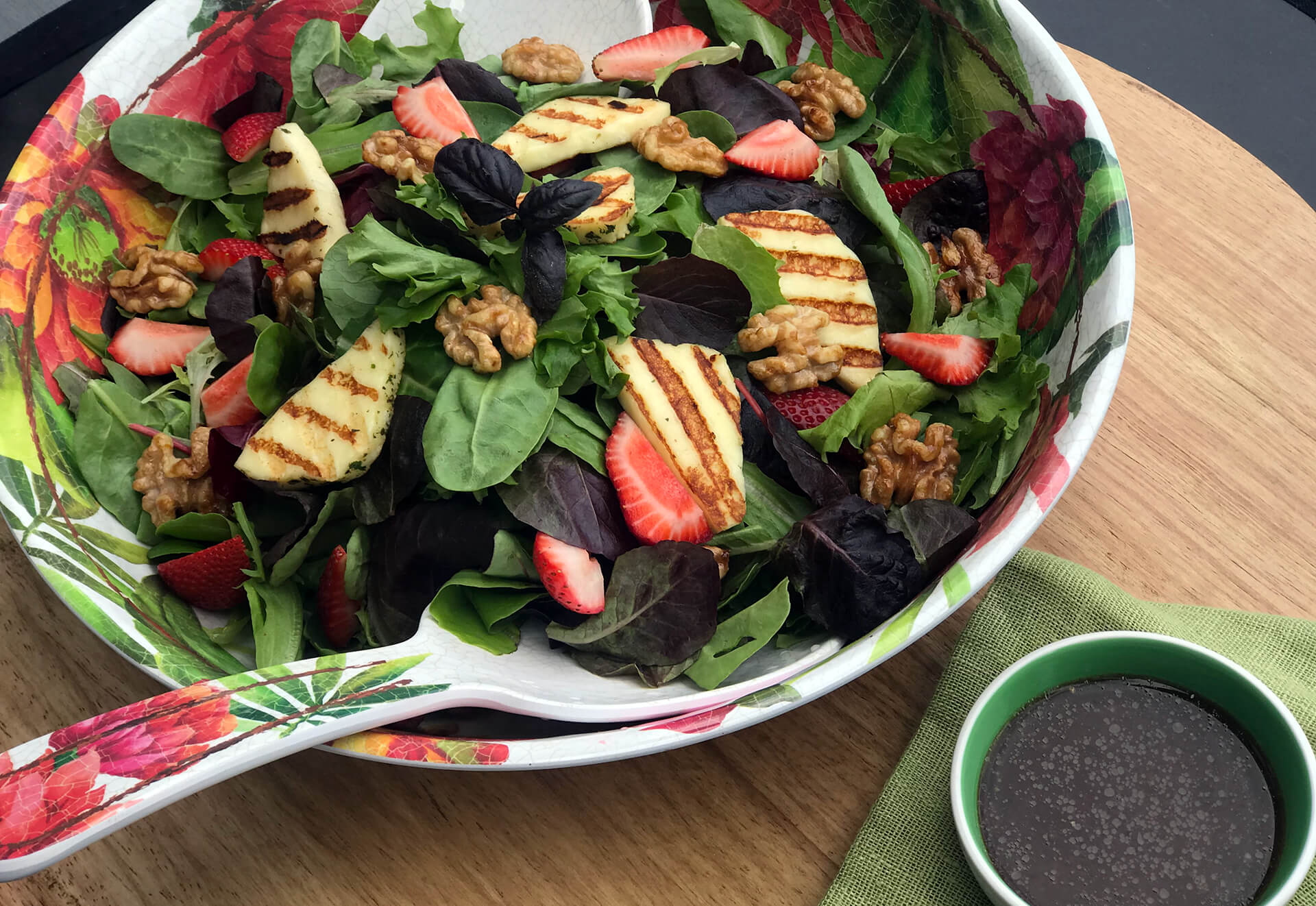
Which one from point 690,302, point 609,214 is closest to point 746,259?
point 690,302

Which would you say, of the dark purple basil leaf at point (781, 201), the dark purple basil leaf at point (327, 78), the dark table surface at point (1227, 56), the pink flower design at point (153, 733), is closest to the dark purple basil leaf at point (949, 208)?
the dark purple basil leaf at point (781, 201)

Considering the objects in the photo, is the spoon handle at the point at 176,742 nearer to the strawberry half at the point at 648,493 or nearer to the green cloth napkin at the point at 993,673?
the strawberry half at the point at 648,493

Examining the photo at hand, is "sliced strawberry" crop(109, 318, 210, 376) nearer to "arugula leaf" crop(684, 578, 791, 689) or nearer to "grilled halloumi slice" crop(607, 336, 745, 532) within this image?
"grilled halloumi slice" crop(607, 336, 745, 532)

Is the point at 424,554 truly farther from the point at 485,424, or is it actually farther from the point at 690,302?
the point at 690,302

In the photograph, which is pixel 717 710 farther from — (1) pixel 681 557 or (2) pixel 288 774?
(2) pixel 288 774

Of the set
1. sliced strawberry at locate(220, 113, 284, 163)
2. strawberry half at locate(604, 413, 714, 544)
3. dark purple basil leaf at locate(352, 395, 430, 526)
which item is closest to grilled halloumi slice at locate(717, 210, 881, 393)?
strawberry half at locate(604, 413, 714, 544)

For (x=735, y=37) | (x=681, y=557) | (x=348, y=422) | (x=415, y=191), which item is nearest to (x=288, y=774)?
(x=348, y=422)
